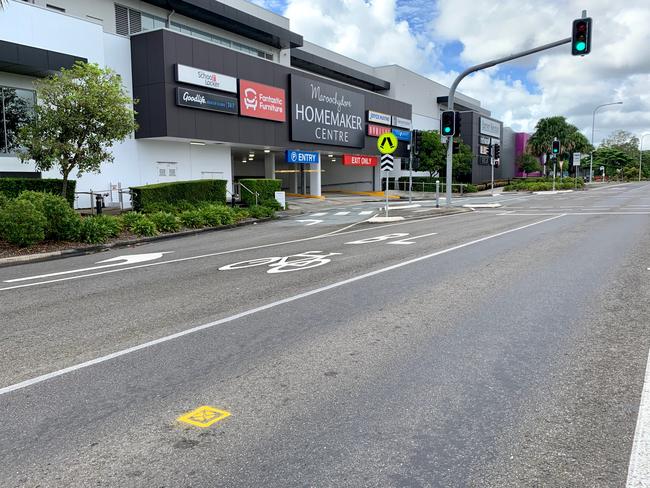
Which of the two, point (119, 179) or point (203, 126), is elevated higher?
point (203, 126)

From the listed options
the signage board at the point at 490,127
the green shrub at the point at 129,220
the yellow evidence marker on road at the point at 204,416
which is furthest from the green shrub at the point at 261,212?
the signage board at the point at 490,127

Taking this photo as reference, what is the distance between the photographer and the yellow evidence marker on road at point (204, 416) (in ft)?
12.3

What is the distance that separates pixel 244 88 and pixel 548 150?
58.0m

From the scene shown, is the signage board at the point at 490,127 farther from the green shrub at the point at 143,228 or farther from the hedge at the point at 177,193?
the green shrub at the point at 143,228

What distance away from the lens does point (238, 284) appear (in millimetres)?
8445

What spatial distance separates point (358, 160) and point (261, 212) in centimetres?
2091

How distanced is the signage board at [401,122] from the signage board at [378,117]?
3.98ft

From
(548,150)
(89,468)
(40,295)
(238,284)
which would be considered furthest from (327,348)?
(548,150)

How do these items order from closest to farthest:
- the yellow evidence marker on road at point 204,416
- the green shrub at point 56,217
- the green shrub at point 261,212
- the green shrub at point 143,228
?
the yellow evidence marker on road at point 204,416 → the green shrub at point 56,217 → the green shrub at point 143,228 → the green shrub at point 261,212

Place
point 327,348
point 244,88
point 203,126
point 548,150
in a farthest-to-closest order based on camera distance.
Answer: point 548,150 < point 244,88 < point 203,126 < point 327,348

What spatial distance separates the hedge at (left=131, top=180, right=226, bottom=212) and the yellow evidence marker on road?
53.2 ft

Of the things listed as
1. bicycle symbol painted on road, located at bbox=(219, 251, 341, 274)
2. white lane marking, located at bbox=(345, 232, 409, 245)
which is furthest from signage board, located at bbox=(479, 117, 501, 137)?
bicycle symbol painted on road, located at bbox=(219, 251, 341, 274)

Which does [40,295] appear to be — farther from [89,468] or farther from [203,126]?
[203,126]

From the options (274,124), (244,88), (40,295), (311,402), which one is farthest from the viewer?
(274,124)
